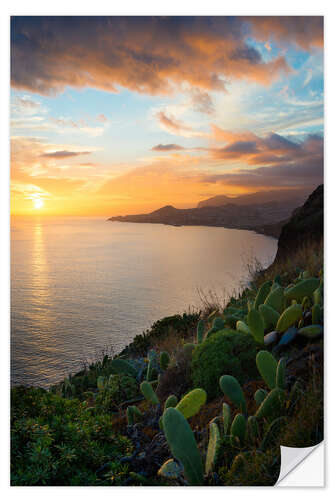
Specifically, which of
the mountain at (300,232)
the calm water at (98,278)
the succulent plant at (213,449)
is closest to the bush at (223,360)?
the succulent plant at (213,449)

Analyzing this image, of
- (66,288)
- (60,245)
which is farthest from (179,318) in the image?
(60,245)

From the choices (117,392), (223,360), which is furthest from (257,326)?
(117,392)

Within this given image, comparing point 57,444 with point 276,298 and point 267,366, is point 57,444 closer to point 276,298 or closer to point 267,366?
point 267,366

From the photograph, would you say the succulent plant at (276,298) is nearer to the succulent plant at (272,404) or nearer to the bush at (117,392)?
the succulent plant at (272,404)

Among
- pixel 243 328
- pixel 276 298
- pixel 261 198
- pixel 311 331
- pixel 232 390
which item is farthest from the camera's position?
pixel 261 198

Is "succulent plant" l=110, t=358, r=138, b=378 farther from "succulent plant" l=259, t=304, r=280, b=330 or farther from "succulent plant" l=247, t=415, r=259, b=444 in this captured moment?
"succulent plant" l=247, t=415, r=259, b=444

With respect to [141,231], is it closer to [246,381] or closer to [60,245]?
[60,245]

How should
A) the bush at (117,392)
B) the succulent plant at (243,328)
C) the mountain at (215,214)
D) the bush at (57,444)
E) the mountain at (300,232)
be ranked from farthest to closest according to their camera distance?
the mountain at (300,232), the mountain at (215,214), the bush at (117,392), the succulent plant at (243,328), the bush at (57,444)
